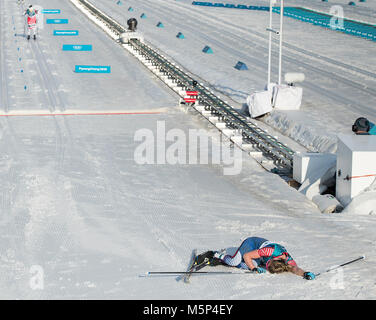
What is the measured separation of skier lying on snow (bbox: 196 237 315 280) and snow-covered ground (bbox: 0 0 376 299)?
5.7 inches

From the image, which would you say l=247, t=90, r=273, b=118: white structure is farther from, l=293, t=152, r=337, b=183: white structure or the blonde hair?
the blonde hair

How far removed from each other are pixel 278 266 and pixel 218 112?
11931 millimetres

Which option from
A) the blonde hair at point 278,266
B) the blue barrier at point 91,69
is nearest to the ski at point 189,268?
the blonde hair at point 278,266

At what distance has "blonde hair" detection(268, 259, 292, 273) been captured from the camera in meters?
10.4

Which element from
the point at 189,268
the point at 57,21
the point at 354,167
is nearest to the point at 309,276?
the point at 189,268

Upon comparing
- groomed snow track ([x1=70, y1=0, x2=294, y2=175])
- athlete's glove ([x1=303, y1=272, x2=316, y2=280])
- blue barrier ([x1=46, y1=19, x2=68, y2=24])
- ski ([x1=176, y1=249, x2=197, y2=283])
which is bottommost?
groomed snow track ([x1=70, y1=0, x2=294, y2=175])

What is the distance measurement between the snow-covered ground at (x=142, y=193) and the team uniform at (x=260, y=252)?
0.96 ft

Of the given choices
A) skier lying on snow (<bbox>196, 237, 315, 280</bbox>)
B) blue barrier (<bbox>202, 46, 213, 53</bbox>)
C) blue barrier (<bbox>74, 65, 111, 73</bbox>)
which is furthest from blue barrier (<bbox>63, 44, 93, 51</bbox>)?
skier lying on snow (<bbox>196, 237, 315, 280</bbox>)

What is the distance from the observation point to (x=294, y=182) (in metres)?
15.8

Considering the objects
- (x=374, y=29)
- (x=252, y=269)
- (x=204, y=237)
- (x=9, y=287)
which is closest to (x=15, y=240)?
(x=9, y=287)

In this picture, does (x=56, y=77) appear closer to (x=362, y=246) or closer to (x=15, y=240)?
(x=15, y=240)

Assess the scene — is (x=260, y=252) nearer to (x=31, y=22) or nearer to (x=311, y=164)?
(x=311, y=164)

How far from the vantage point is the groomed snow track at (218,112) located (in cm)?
1800
